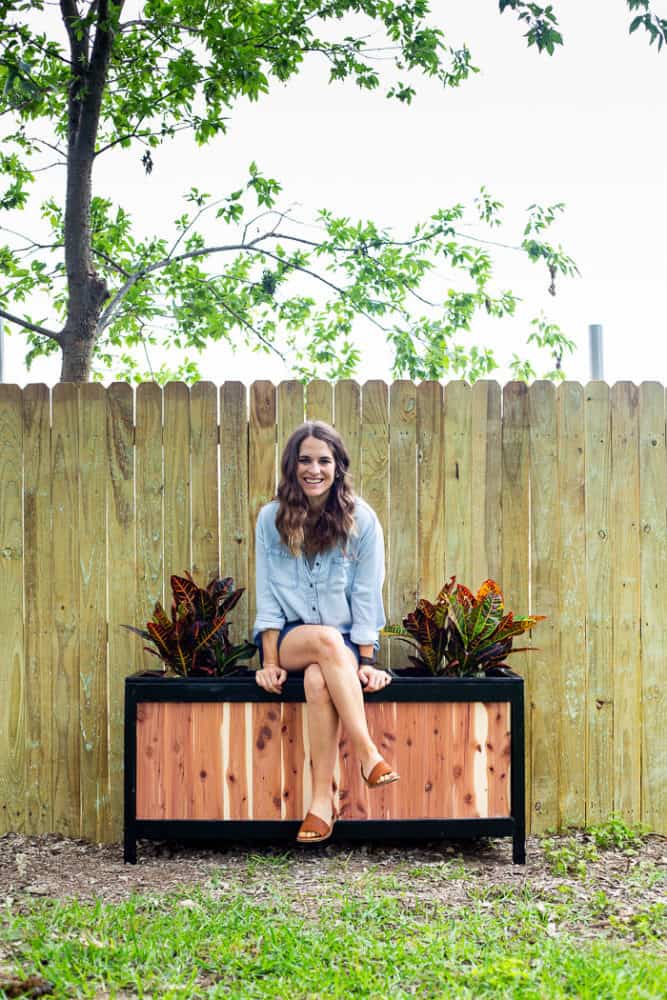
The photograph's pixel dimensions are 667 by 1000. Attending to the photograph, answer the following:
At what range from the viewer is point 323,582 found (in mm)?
4105

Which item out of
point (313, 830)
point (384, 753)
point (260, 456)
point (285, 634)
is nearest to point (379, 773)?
point (384, 753)

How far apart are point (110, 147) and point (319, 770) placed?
175 inches

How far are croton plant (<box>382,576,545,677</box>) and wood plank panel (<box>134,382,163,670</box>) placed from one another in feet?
3.95

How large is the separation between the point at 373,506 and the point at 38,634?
5.52 ft

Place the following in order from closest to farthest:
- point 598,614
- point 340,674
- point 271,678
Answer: point 340,674 < point 271,678 < point 598,614

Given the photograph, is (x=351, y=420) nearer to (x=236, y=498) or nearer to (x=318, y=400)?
(x=318, y=400)

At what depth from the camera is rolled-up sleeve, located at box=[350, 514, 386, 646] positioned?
4.05 m

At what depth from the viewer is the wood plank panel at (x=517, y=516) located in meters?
4.49

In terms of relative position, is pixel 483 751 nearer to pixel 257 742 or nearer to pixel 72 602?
pixel 257 742

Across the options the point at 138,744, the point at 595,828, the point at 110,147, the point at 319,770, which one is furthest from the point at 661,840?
the point at 110,147

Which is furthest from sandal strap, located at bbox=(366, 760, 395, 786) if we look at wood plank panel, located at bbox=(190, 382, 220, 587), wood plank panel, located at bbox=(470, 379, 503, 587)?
wood plank panel, located at bbox=(190, 382, 220, 587)

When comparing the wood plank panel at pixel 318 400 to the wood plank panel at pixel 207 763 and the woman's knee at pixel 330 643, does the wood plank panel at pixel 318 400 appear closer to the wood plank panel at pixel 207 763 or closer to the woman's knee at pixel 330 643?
the woman's knee at pixel 330 643

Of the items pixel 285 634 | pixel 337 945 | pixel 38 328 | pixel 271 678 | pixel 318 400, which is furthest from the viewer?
pixel 38 328

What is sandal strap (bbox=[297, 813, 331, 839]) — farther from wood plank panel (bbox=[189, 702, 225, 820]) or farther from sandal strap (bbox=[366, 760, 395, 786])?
wood plank panel (bbox=[189, 702, 225, 820])
